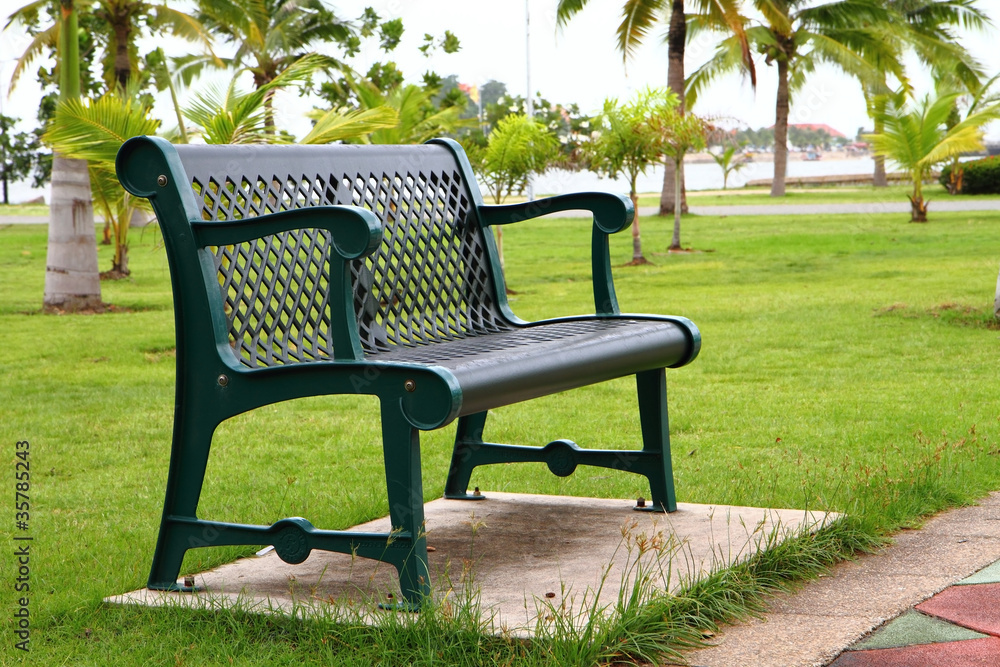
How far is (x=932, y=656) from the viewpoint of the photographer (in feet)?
7.86

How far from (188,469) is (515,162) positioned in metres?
11.3

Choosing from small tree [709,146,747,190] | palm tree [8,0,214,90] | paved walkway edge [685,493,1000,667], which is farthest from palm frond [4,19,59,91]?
small tree [709,146,747,190]

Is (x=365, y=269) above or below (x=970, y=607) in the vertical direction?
above

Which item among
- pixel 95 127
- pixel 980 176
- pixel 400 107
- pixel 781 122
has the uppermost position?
pixel 781 122

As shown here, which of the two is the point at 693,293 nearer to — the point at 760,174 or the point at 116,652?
the point at 116,652

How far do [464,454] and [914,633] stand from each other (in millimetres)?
1767

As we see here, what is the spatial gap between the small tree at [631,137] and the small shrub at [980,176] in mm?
18813

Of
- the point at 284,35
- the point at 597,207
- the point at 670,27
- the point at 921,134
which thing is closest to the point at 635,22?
the point at 670,27

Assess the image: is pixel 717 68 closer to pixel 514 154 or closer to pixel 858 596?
pixel 514 154

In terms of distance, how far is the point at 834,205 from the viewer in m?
29.7

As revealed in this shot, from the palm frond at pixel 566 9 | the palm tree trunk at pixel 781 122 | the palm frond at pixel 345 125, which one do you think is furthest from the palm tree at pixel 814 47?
the palm frond at pixel 345 125

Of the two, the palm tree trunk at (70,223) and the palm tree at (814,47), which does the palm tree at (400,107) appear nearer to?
the palm tree trunk at (70,223)

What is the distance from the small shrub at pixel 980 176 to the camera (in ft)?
104

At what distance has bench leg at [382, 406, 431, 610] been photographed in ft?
8.36
